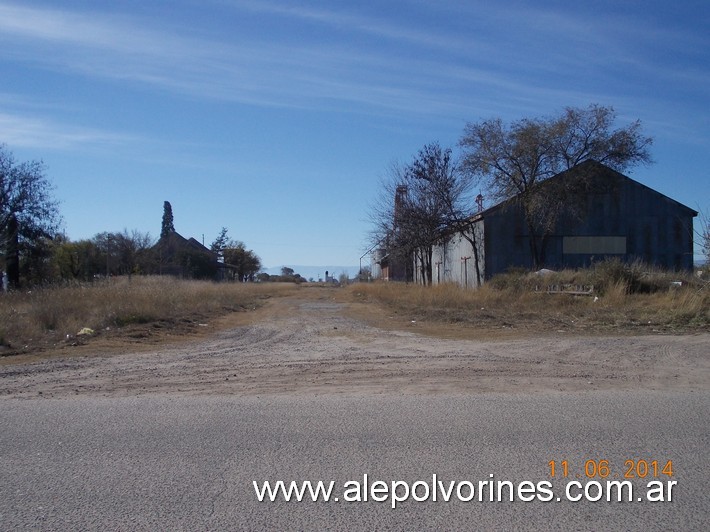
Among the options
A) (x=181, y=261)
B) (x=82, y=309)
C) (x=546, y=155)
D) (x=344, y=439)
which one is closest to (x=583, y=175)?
(x=546, y=155)

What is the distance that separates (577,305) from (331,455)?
59.0ft

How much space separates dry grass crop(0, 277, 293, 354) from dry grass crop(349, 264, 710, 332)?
26.4 feet

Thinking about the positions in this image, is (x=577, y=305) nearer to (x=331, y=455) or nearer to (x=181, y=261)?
(x=331, y=455)

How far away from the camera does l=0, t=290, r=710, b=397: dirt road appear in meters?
9.19

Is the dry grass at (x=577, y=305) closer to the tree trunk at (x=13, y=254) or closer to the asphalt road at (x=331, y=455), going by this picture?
the asphalt road at (x=331, y=455)

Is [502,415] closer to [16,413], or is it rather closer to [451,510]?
[451,510]

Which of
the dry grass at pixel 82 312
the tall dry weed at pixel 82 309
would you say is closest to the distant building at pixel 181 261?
the tall dry weed at pixel 82 309

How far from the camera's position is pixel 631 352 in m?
12.5

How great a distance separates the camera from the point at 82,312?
59.9 feet

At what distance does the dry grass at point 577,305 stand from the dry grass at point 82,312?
8041mm

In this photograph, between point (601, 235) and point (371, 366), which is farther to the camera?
point (601, 235)

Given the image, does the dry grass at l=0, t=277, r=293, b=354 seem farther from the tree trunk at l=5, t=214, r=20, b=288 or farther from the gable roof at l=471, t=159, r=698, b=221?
the gable roof at l=471, t=159, r=698, b=221

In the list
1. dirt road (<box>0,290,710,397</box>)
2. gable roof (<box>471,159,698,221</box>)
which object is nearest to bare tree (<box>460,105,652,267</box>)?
gable roof (<box>471,159,698,221</box>)

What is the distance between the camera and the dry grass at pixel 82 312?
49.4 feet
